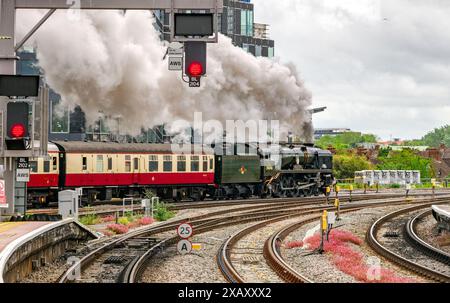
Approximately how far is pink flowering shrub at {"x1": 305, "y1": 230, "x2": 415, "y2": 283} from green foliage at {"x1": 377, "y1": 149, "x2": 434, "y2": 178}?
56.1 m

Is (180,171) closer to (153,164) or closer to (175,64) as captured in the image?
(153,164)

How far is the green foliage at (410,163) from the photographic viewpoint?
7550 cm

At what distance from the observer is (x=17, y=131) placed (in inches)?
610

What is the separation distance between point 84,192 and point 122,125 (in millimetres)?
4494

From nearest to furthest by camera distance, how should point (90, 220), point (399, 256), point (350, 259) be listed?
point (350, 259)
point (399, 256)
point (90, 220)

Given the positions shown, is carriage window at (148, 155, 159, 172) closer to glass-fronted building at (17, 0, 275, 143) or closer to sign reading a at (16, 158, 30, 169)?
glass-fronted building at (17, 0, 275, 143)

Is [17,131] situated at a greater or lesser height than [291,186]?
greater

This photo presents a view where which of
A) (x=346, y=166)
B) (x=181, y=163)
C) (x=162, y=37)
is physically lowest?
(x=181, y=163)

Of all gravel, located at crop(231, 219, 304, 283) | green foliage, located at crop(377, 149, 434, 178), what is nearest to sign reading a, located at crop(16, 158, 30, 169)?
gravel, located at crop(231, 219, 304, 283)

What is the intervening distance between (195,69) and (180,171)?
907 inches

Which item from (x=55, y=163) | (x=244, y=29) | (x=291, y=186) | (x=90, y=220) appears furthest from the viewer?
(x=244, y=29)

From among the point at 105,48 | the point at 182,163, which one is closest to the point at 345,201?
the point at 182,163

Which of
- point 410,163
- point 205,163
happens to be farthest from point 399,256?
point 410,163

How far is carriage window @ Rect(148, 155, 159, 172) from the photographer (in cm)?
3562
